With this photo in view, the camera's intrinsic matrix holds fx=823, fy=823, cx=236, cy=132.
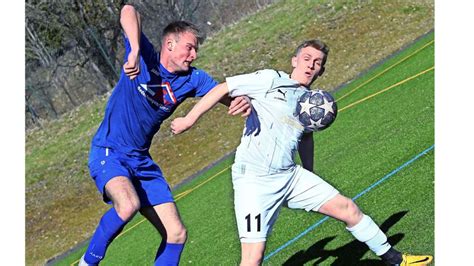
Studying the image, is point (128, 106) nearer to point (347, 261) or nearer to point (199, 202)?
point (347, 261)

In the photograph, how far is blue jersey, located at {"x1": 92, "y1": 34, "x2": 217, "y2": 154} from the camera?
559 cm

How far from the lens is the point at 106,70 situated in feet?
85.7

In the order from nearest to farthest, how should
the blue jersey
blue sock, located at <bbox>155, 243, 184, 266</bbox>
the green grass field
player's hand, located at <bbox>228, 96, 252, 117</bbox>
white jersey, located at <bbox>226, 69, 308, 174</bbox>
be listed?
player's hand, located at <bbox>228, 96, 252, 117</bbox>
white jersey, located at <bbox>226, 69, 308, 174</bbox>
the blue jersey
blue sock, located at <bbox>155, 243, 184, 266</bbox>
the green grass field

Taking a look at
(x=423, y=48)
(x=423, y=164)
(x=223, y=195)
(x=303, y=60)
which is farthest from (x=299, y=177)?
(x=423, y=48)

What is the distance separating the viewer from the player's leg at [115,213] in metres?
5.25

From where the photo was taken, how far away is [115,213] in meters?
5.35

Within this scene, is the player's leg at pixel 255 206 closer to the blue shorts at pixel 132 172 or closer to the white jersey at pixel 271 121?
the white jersey at pixel 271 121

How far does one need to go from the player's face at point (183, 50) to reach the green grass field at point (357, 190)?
6.06ft

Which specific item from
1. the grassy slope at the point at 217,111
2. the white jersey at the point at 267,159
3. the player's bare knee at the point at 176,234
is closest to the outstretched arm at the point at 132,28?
the white jersey at the point at 267,159

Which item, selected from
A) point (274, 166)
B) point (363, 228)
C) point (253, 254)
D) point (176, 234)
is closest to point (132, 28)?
point (274, 166)

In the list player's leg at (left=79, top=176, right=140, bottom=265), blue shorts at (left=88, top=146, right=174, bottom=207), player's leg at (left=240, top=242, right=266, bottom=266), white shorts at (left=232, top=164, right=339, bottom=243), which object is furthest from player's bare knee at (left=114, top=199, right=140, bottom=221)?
player's leg at (left=240, top=242, right=266, bottom=266)

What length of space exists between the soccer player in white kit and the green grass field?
93cm

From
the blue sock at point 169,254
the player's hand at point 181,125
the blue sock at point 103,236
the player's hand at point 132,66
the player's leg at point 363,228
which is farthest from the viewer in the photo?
the blue sock at point 169,254

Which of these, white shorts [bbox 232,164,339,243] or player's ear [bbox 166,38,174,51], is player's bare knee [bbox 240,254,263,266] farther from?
player's ear [bbox 166,38,174,51]
